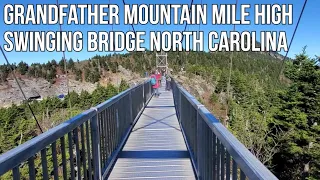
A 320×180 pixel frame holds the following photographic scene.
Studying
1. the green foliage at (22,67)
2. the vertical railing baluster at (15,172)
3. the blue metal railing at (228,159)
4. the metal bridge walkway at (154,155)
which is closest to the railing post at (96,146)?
the metal bridge walkway at (154,155)

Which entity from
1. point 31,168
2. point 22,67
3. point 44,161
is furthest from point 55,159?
point 22,67

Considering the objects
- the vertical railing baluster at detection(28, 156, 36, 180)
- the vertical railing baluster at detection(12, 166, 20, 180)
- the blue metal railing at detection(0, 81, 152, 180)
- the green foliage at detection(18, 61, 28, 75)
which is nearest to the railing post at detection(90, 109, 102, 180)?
the blue metal railing at detection(0, 81, 152, 180)

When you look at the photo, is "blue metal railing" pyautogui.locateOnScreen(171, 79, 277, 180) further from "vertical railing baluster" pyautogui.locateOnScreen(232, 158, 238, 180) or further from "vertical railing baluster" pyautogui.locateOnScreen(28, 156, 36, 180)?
"vertical railing baluster" pyautogui.locateOnScreen(28, 156, 36, 180)

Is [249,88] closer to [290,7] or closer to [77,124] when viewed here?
[290,7]

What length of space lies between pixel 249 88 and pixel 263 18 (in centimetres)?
5634

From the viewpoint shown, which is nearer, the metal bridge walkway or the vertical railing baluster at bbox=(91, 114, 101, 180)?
the vertical railing baluster at bbox=(91, 114, 101, 180)

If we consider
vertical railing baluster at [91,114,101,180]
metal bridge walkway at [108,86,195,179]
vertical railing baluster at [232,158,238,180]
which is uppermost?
vertical railing baluster at [232,158,238,180]

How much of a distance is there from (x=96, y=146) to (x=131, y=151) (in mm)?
1618

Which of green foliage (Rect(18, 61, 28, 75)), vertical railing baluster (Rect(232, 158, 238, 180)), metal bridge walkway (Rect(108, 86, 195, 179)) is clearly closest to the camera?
vertical railing baluster (Rect(232, 158, 238, 180))

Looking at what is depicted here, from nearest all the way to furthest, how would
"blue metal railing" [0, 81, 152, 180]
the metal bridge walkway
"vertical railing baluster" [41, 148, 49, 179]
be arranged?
"blue metal railing" [0, 81, 152, 180] → "vertical railing baluster" [41, 148, 49, 179] → the metal bridge walkway

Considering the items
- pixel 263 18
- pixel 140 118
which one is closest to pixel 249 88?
pixel 263 18

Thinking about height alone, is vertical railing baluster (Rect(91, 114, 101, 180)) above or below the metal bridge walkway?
above

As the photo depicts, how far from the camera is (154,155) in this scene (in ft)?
15.2

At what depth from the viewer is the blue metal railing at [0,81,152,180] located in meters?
1.50
